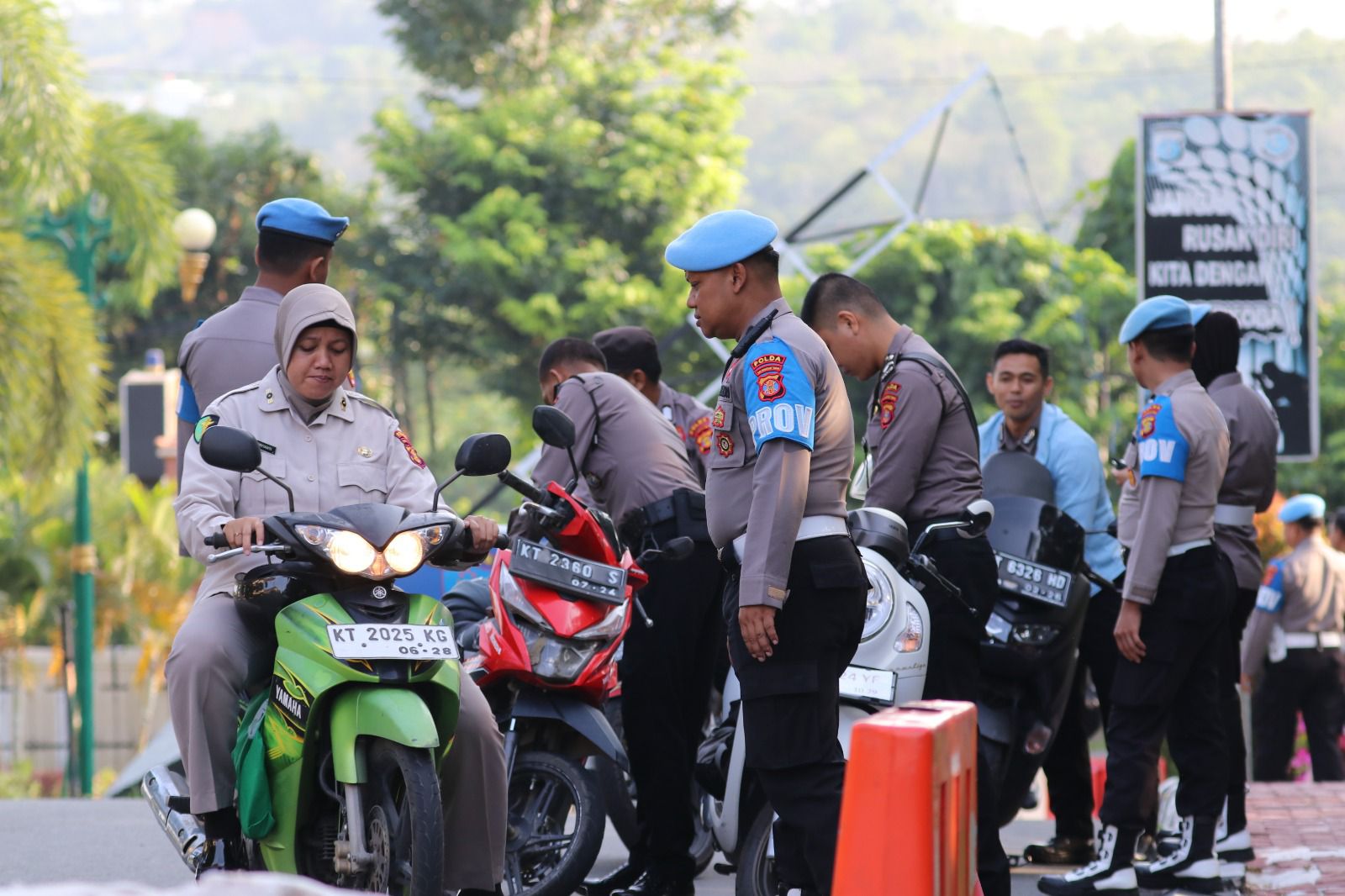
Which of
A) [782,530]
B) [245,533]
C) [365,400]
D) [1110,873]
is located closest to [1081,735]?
[1110,873]

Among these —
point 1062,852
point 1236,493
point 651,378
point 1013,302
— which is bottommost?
point 1062,852

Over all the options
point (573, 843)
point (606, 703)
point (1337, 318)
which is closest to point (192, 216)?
point (606, 703)

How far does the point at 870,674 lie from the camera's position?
5.43 m

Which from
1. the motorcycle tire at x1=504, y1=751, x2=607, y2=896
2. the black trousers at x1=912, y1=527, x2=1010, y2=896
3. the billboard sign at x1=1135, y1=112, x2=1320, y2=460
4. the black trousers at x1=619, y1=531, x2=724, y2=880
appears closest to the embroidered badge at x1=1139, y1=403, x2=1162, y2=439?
the black trousers at x1=912, y1=527, x2=1010, y2=896

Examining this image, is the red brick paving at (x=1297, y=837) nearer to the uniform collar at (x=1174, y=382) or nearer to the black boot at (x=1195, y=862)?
the black boot at (x=1195, y=862)

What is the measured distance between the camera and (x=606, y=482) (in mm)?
6699

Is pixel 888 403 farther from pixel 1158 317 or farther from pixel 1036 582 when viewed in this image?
pixel 1158 317

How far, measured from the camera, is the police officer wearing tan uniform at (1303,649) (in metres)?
12.1

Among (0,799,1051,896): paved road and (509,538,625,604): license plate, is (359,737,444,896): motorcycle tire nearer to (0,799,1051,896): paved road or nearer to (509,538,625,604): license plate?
(509,538,625,604): license plate

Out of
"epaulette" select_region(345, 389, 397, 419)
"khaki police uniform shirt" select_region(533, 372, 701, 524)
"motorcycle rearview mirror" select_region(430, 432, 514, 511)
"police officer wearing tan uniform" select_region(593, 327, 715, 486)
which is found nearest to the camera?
"motorcycle rearview mirror" select_region(430, 432, 514, 511)

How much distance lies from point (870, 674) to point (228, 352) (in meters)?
2.22

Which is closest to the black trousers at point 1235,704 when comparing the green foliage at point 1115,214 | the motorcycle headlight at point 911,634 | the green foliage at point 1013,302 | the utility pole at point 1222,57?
the motorcycle headlight at point 911,634

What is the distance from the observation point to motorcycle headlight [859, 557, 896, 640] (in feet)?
18.0

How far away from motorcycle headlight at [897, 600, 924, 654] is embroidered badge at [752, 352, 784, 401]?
110 centimetres
